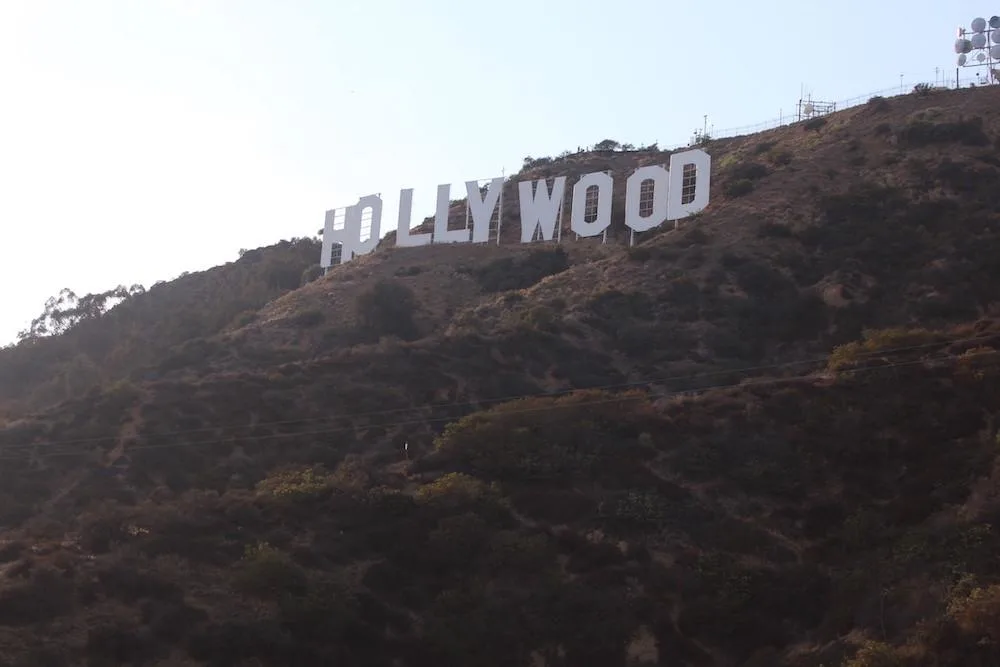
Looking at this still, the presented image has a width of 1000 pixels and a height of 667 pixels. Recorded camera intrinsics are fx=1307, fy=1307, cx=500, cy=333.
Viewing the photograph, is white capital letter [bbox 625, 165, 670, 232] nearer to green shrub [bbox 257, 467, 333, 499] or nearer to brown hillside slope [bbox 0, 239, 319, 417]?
brown hillside slope [bbox 0, 239, 319, 417]

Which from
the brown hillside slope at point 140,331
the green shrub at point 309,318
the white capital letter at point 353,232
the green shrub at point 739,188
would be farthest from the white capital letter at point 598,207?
the brown hillside slope at point 140,331

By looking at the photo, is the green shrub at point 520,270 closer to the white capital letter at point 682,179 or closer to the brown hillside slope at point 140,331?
the white capital letter at point 682,179

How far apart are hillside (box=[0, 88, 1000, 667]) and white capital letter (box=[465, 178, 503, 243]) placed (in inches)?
65.5

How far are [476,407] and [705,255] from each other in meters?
16.8

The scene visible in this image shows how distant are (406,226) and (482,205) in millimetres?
5119

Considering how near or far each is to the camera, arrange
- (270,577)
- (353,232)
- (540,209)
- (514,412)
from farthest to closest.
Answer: (353,232), (540,209), (514,412), (270,577)

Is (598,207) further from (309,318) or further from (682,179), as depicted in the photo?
(309,318)

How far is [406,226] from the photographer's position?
7450cm

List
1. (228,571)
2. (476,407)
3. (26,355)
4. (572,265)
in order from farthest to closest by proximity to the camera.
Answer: (26,355) < (572,265) < (476,407) < (228,571)

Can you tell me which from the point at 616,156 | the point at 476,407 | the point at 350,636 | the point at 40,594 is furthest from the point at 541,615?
the point at 616,156

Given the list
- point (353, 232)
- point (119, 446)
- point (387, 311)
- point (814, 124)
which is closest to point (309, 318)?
point (387, 311)

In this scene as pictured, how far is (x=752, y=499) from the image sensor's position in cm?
4178

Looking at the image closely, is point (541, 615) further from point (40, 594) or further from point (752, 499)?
point (40, 594)

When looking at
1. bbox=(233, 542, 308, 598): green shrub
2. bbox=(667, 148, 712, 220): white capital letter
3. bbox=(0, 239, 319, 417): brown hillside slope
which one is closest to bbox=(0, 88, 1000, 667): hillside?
bbox=(233, 542, 308, 598): green shrub
